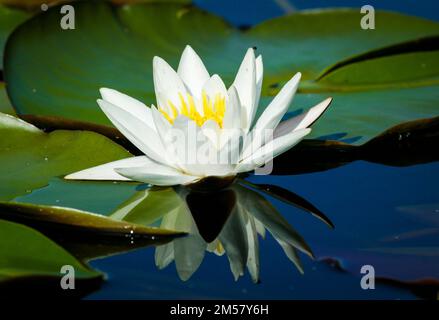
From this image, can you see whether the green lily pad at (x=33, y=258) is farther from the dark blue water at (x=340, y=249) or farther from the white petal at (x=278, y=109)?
the white petal at (x=278, y=109)

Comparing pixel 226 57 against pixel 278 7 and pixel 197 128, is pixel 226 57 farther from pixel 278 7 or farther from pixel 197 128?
pixel 197 128

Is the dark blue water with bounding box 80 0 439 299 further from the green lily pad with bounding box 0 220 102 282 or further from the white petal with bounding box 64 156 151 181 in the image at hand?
the white petal with bounding box 64 156 151 181

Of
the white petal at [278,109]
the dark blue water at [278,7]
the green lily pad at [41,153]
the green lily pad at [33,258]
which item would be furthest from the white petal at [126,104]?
the dark blue water at [278,7]

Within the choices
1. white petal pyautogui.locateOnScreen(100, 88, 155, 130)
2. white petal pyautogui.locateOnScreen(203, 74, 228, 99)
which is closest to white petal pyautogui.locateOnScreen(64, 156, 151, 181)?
white petal pyautogui.locateOnScreen(100, 88, 155, 130)

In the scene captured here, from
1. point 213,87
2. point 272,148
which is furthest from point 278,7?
point 272,148

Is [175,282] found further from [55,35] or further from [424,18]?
[424,18]

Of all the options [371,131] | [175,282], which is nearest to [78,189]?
[175,282]

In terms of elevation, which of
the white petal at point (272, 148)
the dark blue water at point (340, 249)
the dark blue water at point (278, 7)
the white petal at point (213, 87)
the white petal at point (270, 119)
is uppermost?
the dark blue water at point (278, 7)
